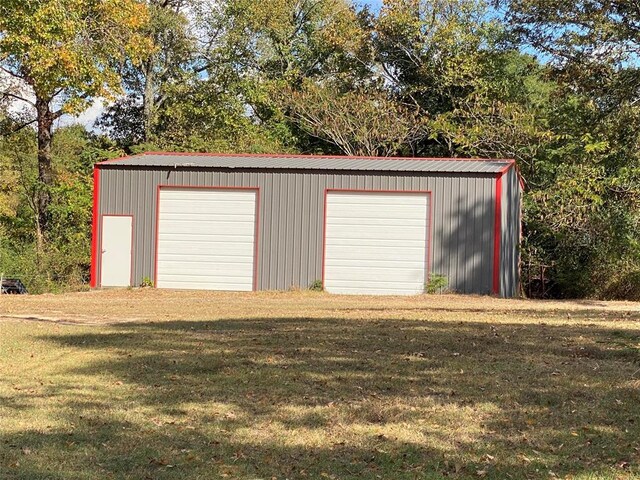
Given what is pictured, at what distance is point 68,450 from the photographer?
4.99 meters

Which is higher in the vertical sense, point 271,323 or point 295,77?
point 295,77

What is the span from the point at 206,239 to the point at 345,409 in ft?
46.8

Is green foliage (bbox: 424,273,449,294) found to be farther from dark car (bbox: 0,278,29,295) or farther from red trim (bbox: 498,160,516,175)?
dark car (bbox: 0,278,29,295)

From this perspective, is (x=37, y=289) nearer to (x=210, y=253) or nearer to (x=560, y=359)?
(x=210, y=253)

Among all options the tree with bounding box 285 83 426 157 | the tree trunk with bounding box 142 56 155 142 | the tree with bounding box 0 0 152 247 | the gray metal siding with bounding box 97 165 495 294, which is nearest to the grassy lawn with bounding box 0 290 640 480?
the gray metal siding with bounding box 97 165 495 294

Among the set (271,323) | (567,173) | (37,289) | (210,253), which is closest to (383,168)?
(210,253)

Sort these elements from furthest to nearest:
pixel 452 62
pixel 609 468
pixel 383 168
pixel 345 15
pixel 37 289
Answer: pixel 345 15 → pixel 452 62 → pixel 37 289 → pixel 383 168 → pixel 609 468

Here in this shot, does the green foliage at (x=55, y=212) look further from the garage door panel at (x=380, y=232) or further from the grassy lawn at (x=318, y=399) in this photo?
the grassy lawn at (x=318, y=399)

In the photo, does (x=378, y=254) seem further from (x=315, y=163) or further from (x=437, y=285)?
(x=315, y=163)

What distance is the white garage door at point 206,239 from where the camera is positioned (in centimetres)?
1983

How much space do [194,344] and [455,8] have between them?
26.2 metres

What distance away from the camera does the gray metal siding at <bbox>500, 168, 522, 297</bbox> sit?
19.7 m

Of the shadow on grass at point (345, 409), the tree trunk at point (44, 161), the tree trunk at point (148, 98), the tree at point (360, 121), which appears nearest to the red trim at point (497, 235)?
the shadow on grass at point (345, 409)

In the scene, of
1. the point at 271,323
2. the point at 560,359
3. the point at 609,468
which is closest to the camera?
the point at 609,468
